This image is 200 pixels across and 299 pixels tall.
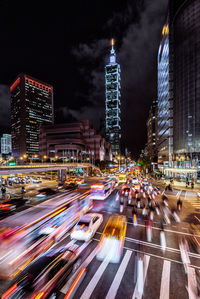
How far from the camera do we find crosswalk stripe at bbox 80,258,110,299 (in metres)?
5.68

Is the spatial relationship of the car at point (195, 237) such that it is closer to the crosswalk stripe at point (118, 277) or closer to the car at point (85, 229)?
the crosswalk stripe at point (118, 277)

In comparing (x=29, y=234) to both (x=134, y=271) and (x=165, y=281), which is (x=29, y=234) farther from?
(x=165, y=281)

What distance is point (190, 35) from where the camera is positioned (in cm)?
5353

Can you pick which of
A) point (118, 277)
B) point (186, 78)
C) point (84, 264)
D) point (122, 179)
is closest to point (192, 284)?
point (118, 277)

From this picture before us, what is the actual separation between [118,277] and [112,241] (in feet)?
9.40

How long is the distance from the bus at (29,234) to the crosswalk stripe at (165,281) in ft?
21.8

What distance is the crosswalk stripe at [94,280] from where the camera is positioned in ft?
18.6

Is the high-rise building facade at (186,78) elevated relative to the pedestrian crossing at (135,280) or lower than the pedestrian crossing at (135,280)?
elevated

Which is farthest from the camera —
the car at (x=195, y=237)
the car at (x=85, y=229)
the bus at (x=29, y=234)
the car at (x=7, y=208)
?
the car at (x=7, y=208)

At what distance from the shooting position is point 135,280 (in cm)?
631

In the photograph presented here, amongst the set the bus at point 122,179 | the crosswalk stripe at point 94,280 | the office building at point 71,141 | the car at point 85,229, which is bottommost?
the bus at point 122,179

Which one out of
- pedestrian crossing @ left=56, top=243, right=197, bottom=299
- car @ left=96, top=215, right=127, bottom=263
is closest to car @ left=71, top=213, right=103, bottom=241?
car @ left=96, top=215, right=127, bottom=263

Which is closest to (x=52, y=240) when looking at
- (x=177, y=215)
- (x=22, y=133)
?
(x=177, y=215)

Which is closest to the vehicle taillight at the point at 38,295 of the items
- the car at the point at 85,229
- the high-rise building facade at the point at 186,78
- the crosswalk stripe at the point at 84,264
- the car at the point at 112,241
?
the crosswalk stripe at the point at 84,264
